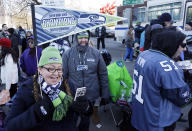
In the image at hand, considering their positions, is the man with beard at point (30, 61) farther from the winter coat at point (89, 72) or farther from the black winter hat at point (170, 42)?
→ the black winter hat at point (170, 42)

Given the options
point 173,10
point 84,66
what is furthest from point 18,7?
point 84,66

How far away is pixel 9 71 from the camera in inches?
154

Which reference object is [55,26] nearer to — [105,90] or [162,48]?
[162,48]

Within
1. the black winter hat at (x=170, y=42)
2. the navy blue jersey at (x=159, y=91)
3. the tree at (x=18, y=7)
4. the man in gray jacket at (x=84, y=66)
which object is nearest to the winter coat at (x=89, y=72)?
the man in gray jacket at (x=84, y=66)

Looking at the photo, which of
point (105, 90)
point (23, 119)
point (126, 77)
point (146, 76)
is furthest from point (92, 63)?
point (23, 119)

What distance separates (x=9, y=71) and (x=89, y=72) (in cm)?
214

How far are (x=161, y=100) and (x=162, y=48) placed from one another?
550 mm

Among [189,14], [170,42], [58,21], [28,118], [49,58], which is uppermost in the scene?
[189,14]

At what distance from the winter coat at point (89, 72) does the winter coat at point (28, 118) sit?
1236 millimetres

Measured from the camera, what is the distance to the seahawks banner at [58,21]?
166cm

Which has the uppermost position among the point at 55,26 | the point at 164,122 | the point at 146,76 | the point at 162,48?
the point at 55,26

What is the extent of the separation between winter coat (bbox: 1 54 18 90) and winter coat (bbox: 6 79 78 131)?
2.78 m

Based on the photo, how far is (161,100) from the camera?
187 cm

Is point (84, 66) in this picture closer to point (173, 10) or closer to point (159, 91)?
point (159, 91)
